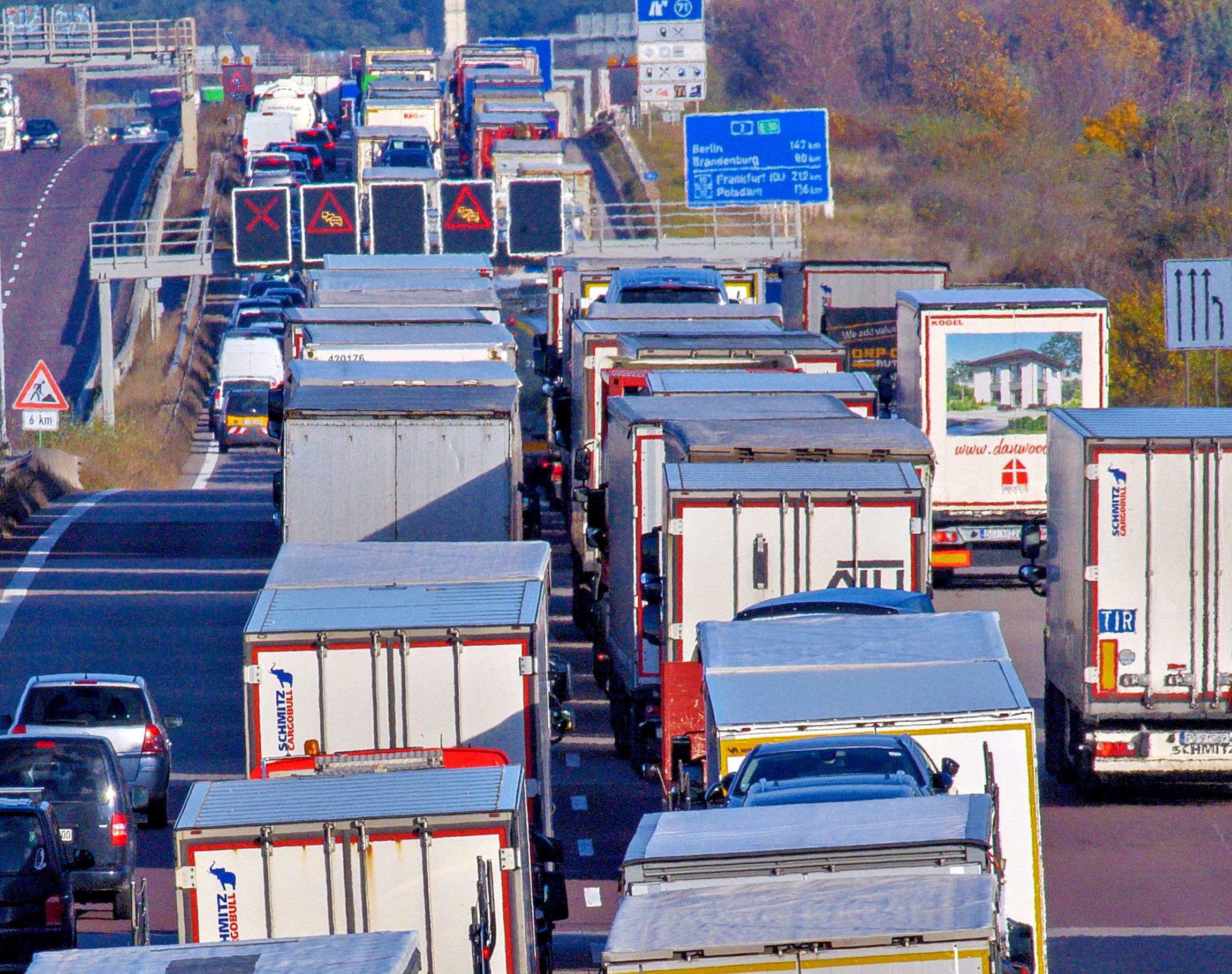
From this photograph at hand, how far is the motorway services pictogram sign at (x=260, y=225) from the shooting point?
51125mm

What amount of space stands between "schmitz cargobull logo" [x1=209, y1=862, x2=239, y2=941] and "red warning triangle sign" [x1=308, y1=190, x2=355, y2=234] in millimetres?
42036

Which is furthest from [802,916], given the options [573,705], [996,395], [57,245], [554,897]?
[57,245]

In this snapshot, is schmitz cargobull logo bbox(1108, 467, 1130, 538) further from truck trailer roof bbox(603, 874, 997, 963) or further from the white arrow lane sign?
truck trailer roof bbox(603, 874, 997, 963)

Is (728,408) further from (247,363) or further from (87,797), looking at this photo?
(247,363)

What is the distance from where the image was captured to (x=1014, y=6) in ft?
A: 390

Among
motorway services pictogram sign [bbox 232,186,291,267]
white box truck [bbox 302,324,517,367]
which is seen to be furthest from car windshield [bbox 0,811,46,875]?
motorway services pictogram sign [bbox 232,186,291,267]

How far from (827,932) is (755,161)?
44907mm

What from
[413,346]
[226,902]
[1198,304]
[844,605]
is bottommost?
[226,902]

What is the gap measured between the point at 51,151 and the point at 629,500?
88008 millimetres

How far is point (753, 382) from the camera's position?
22.8 metres

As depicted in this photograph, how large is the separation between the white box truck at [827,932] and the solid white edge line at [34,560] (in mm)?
18748

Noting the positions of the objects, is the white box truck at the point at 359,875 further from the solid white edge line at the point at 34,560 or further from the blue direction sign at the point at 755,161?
the blue direction sign at the point at 755,161

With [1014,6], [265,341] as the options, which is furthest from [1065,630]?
[1014,6]

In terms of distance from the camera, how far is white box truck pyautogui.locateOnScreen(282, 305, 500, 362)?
29.1 m
